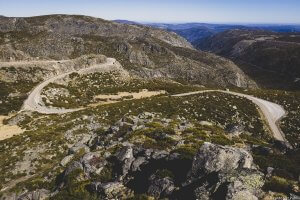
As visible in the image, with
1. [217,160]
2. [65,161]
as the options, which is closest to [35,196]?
[65,161]

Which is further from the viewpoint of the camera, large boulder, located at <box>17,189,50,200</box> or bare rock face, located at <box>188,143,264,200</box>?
large boulder, located at <box>17,189,50,200</box>

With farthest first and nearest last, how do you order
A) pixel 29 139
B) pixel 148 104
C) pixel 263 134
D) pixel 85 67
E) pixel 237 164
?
pixel 85 67 → pixel 148 104 → pixel 263 134 → pixel 29 139 → pixel 237 164

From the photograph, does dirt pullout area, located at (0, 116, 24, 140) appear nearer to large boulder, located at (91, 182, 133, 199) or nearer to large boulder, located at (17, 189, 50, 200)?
large boulder, located at (17, 189, 50, 200)

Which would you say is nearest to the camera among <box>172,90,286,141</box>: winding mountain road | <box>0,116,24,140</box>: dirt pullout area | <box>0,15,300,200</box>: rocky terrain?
<box>0,15,300,200</box>: rocky terrain

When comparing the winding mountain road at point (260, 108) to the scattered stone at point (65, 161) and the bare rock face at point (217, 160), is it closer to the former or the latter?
the scattered stone at point (65, 161)

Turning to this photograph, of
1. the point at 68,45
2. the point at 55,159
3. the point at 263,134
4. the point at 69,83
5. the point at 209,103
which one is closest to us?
the point at 55,159

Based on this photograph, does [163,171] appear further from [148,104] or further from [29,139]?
[148,104]

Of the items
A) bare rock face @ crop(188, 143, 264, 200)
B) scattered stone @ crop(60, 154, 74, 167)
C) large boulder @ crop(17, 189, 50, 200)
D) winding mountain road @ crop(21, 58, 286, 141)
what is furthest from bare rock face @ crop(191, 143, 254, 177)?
winding mountain road @ crop(21, 58, 286, 141)

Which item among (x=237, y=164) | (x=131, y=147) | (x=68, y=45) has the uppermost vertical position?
(x=237, y=164)

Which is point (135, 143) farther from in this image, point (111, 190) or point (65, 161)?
point (111, 190)

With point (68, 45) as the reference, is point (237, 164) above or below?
above

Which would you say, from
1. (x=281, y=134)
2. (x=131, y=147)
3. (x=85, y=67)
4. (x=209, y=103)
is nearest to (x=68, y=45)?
(x=85, y=67)
